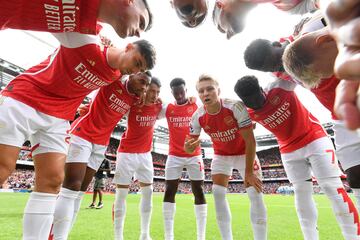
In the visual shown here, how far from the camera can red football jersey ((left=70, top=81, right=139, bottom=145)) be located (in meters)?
3.66

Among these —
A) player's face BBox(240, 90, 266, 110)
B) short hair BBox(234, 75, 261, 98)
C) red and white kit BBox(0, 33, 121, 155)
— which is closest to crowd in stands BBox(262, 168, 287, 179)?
player's face BBox(240, 90, 266, 110)

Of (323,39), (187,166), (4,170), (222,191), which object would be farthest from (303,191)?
(4,170)

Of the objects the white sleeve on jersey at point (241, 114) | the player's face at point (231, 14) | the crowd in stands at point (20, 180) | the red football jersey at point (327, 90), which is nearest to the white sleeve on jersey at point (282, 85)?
the white sleeve on jersey at point (241, 114)

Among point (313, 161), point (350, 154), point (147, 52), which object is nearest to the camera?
point (147, 52)

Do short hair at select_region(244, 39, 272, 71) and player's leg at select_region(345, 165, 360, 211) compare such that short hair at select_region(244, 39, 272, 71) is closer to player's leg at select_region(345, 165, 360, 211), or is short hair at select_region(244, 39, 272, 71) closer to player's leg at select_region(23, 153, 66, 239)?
player's leg at select_region(345, 165, 360, 211)

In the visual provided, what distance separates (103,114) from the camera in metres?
3.86

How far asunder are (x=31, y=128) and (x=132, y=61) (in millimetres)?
995

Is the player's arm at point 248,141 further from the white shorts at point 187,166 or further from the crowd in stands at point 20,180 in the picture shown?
the crowd in stands at point 20,180

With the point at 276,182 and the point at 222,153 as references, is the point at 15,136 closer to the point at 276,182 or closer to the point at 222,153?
the point at 222,153

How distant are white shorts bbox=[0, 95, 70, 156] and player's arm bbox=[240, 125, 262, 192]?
77.9 inches

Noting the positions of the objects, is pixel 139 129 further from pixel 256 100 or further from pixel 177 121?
pixel 256 100

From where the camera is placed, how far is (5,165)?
1.97 metres

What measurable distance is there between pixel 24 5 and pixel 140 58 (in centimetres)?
84

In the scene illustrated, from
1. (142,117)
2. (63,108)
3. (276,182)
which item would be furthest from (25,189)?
(276,182)
